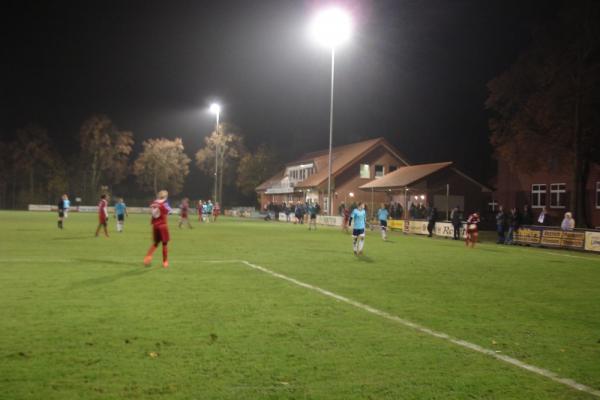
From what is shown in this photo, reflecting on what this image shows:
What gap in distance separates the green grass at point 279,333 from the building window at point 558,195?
106 feet

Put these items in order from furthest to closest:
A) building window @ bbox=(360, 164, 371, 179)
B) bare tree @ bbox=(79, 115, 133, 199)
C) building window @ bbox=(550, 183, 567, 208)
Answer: bare tree @ bbox=(79, 115, 133, 199) < building window @ bbox=(360, 164, 371, 179) < building window @ bbox=(550, 183, 567, 208)

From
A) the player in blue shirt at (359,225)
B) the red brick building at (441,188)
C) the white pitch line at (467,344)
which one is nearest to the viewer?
the white pitch line at (467,344)

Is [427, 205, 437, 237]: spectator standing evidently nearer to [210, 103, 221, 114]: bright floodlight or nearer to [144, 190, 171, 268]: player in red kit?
[144, 190, 171, 268]: player in red kit

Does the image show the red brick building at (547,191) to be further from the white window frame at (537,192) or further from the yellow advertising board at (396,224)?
the yellow advertising board at (396,224)

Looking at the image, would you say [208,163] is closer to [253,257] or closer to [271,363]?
[253,257]

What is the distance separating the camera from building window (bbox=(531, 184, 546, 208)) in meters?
45.9

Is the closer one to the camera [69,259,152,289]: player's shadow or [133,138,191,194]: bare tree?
[69,259,152,289]: player's shadow

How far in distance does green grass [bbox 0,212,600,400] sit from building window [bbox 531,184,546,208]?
3399 cm

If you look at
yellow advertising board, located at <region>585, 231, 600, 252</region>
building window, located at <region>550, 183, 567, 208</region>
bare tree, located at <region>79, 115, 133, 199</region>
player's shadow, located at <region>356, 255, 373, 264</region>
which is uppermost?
bare tree, located at <region>79, 115, 133, 199</region>

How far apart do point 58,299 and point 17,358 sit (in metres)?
3.68

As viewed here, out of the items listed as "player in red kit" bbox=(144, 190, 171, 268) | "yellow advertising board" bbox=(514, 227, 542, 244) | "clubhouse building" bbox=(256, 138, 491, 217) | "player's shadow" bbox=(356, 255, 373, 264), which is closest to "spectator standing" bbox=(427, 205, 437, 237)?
"clubhouse building" bbox=(256, 138, 491, 217)

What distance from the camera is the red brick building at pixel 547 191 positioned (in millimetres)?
41531

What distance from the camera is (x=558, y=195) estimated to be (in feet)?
145

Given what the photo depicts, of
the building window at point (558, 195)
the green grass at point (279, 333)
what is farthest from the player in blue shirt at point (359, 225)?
the building window at point (558, 195)
